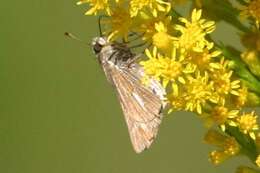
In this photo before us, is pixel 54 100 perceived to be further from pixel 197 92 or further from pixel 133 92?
pixel 197 92

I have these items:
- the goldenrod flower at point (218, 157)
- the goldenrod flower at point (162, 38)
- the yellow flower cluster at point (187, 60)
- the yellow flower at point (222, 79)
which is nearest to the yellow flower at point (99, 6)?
the yellow flower cluster at point (187, 60)

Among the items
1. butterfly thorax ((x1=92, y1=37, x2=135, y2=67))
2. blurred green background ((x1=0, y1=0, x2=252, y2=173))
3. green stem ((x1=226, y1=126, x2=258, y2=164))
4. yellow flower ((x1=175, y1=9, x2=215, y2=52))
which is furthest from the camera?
blurred green background ((x1=0, y1=0, x2=252, y2=173))

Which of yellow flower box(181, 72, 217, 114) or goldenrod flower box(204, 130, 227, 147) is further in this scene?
goldenrod flower box(204, 130, 227, 147)

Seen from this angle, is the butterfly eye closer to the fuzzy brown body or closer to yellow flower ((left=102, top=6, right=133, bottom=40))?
the fuzzy brown body

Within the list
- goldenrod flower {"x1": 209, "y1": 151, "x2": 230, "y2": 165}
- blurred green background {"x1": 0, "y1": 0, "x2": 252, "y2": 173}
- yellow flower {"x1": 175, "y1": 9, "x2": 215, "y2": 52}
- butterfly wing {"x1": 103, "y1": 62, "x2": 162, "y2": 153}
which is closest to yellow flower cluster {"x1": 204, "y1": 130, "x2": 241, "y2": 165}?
goldenrod flower {"x1": 209, "y1": 151, "x2": 230, "y2": 165}

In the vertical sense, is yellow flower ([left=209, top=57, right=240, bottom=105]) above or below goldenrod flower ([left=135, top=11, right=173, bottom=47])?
below

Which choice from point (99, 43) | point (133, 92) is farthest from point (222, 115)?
point (99, 43)
